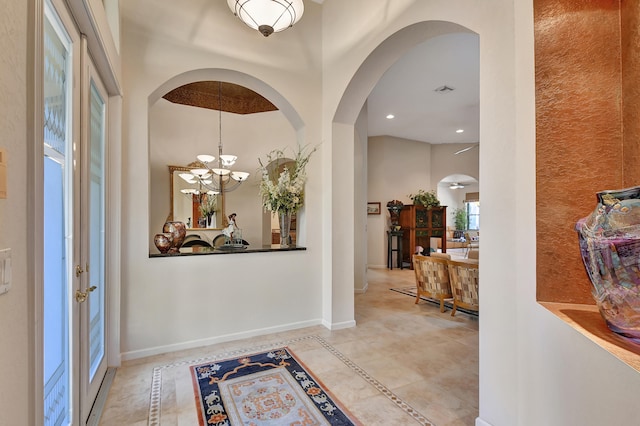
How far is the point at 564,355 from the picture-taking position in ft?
3.30

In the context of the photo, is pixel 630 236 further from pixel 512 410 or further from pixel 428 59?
pixel 428 59

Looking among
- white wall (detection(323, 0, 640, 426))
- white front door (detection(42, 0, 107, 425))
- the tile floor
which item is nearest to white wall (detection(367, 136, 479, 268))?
the tile floor

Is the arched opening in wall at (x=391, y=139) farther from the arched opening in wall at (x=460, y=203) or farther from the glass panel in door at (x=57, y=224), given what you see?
the arched opening in wall at (x=460, y=203)

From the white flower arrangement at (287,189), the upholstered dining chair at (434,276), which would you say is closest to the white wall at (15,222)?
the white flower arrangement at (287,189)

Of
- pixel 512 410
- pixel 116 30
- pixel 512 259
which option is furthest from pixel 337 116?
pixel 512 410

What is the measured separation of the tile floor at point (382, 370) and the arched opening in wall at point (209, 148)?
153 inches

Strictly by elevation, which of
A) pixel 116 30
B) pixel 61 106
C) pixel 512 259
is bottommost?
pixel 512 259

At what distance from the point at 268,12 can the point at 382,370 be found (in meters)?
3.09

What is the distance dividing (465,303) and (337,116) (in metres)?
2.88

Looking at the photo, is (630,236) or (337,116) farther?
(337,116)

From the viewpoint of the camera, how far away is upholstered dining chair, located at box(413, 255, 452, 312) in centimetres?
430

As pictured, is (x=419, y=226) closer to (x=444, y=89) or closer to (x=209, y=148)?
(x=444, y=89)

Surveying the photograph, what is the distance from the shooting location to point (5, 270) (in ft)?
2.78

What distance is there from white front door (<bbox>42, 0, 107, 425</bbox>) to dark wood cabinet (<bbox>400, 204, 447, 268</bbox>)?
7.58 m
